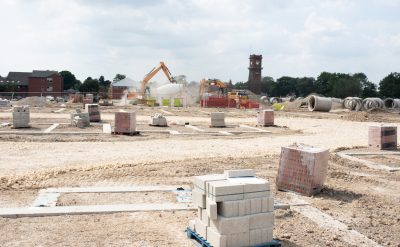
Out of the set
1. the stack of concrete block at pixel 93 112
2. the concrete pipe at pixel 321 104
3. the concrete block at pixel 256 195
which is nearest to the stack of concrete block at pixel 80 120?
the stack of concrete block at pixel 93 112

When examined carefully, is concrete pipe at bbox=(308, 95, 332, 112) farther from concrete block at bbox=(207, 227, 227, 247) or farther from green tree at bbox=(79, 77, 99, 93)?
green tree at bbox=(79, 77, 99, 93)

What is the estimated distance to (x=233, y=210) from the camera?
5461mm

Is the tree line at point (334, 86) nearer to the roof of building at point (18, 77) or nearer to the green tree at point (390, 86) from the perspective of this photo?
the green tree at point (390, 86)

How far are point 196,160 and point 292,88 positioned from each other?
439ft

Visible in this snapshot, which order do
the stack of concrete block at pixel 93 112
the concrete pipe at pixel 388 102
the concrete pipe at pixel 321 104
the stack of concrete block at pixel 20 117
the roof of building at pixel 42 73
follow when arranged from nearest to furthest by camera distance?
the stack of concrete block at pixel 20 117 → the stack of concrete block at pixel 93 112 → the concrete pipe at pixel 321 104 → the concrete pipe at pixel 388 102 → the roof of building at pixel 42 73

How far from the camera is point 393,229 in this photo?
680 centimetres

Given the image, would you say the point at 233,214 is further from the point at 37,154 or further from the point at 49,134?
the point at 49,134

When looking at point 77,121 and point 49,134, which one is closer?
point 49,134

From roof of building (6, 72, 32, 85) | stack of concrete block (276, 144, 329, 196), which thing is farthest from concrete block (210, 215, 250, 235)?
roof of building (6, 72, 32, 85)

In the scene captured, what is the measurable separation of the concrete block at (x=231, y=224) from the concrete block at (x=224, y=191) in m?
0.25

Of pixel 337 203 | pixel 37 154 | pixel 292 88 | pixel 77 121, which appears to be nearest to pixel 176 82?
pixel 77 121

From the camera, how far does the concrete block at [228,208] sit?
5.43 meters

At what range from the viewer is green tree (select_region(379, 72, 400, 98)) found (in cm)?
8688

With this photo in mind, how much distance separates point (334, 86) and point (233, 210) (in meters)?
107
